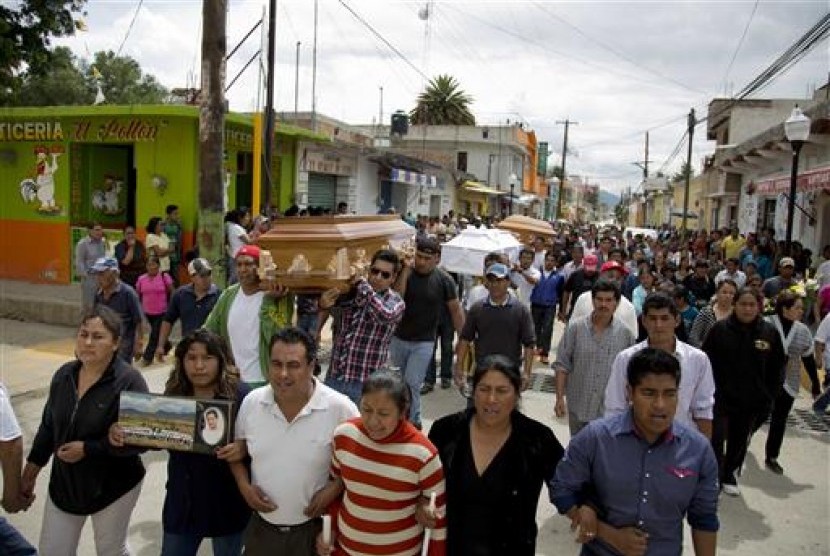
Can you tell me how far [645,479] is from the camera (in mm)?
2504

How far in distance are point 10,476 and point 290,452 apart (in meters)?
1.20

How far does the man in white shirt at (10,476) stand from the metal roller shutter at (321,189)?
13.6 metres

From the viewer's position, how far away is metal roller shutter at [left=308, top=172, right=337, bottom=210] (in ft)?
54.8

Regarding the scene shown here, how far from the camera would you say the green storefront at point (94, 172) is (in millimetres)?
11766

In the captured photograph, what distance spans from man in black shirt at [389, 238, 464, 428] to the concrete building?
793 centimetres

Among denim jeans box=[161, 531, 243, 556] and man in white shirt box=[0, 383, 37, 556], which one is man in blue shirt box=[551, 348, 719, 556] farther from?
man in white shirt box=[0, 383, 37, 556]

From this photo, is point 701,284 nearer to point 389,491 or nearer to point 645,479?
point 645,479

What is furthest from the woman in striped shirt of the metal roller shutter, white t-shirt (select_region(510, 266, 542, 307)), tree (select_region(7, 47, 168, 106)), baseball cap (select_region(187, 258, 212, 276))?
tree (select_region(7, 47, 168, 106))

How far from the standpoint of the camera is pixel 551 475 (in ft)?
9.03

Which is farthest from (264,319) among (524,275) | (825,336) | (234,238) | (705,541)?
(234,238)

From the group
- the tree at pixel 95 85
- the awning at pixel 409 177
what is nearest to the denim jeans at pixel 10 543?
the awning at pixel 409 177

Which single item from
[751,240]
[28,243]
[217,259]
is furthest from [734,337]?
[28,243]

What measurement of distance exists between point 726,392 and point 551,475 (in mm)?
2934


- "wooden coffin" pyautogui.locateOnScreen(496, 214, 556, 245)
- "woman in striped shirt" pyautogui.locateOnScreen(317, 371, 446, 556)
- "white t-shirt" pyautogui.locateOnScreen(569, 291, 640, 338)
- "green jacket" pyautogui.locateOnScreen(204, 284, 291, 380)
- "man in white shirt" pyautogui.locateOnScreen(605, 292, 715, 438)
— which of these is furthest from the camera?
"wooden coffin" pyautogui.locateOnScreen(496, 214, 556, 245)
